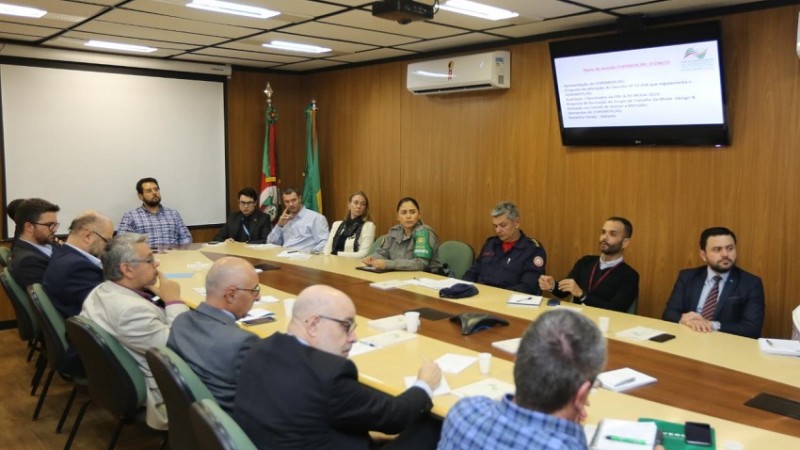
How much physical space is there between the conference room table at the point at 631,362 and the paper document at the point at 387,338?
4cm

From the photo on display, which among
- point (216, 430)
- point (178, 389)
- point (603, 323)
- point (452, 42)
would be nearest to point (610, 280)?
point (603, 323)

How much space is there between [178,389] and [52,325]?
5.34 ft

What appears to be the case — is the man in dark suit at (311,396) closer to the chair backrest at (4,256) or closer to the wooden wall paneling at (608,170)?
the wooden wall paneling at (608,170)

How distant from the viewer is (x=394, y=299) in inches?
153

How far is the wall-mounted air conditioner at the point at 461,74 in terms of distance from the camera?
5586 millimetres

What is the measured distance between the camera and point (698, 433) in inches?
78.2

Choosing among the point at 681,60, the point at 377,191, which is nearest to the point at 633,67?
the point at 681,60

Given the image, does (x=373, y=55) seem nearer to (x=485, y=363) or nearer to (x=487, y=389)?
(x=485, y=363)

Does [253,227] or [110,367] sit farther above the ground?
[253,227]

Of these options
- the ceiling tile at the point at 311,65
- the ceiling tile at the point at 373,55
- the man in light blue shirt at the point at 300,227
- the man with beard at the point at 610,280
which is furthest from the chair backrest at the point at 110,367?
the ceiling tile at the point at 311,65

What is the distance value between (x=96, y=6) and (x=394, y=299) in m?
2.82

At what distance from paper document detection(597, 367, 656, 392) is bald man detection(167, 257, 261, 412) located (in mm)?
1296

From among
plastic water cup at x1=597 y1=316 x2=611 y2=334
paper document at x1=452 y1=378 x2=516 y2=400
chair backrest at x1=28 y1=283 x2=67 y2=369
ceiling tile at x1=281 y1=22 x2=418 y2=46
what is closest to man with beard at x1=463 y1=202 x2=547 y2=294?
plastic water cup at x1=597 y1=316 x2=611 y2=334

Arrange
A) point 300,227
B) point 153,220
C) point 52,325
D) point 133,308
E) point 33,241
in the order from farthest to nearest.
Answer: point 153,220
point 300,227
point 33,241
point 52,325
point 133,308
